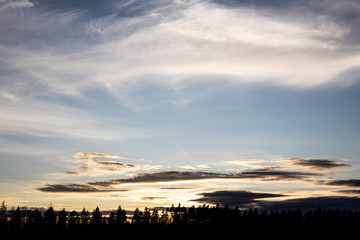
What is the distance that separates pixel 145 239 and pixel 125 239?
10784mm

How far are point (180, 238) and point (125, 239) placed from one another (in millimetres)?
27403

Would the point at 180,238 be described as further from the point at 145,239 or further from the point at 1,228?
the point at 1,228

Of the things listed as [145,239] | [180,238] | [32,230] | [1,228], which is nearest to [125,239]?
[145,239]

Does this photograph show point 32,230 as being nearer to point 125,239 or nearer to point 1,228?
point 1,228

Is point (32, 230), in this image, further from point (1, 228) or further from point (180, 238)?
point (180, 238)

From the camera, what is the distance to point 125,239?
193875 mm

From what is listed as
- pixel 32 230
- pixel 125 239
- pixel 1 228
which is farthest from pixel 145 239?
pixel 1 228

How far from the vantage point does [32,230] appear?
200 meters

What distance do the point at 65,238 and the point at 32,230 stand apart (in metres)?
22.1

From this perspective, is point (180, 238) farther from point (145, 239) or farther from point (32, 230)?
point (32, 230)

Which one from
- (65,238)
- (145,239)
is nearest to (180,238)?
(145,239)

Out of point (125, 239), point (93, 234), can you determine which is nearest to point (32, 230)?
point (93, 234)

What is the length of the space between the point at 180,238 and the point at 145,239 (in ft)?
61.3

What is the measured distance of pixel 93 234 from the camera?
199 metres
